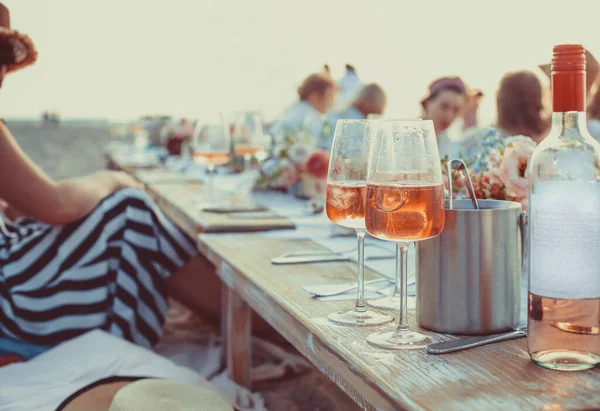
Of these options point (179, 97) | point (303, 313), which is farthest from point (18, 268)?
point (179, 97)

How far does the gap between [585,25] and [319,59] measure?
9.31ft

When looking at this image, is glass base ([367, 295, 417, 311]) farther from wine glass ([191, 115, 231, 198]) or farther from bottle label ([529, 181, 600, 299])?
wine glass ([191, 115, 231, 198])

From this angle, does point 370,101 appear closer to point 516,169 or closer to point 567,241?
point 516,169

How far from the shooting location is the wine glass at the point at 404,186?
831 millimetres

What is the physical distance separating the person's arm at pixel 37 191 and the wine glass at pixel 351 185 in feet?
3.67

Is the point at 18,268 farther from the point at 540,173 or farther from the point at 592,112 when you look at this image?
the point at 592,112

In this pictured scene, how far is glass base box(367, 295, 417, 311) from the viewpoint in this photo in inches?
41.3

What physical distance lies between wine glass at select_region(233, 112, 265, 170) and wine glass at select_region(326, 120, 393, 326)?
5.16ft

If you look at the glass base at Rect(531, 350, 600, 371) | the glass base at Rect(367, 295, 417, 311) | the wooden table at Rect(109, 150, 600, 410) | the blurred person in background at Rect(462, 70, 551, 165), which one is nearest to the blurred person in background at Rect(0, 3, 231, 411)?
the wooden table at Rect(109, 150, 600, 410)

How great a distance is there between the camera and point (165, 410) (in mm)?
1080

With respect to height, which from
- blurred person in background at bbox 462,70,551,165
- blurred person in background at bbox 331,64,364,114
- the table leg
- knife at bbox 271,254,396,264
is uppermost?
blurred person in background at bbox 331,64,364,114

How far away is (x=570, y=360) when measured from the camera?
29.2 inches

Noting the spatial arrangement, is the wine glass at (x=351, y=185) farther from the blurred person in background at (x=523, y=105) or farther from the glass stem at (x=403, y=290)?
the blurred person in background at (x=523, y=105)

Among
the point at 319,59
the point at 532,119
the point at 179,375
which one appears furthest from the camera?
the point at 319,59
